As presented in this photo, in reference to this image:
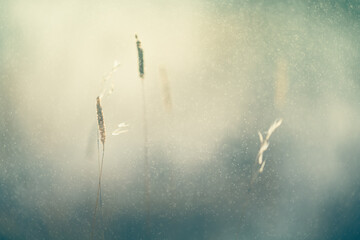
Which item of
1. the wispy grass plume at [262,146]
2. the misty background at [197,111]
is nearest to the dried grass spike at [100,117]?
the misty background at [197,111]

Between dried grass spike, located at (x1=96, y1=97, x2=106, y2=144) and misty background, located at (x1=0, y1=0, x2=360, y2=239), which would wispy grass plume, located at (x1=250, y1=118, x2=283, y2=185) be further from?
dried grass spike, located at (x1=96, y1=97, x2=106, y2=144)

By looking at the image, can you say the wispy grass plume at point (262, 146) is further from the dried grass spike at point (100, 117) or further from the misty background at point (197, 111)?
the dried grass spike at point (100, 117)

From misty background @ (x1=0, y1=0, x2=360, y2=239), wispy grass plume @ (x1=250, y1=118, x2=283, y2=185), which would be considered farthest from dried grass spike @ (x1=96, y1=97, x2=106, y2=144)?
wispy grass plume @ (x1=250, y1=118, x2=283, y2=185)

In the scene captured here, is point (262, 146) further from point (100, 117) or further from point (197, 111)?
point (100, 117)

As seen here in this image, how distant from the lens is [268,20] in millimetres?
752

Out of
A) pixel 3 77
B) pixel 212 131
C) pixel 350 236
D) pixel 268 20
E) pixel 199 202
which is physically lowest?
pixel 350 236

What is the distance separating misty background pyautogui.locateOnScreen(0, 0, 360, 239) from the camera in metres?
0.75

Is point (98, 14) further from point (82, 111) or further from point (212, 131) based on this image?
point (212, 131)

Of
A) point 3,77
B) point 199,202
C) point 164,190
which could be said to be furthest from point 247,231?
point 3,77

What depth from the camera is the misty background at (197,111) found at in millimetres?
751

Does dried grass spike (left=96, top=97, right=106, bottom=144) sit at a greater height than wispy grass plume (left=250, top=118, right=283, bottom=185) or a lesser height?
greater

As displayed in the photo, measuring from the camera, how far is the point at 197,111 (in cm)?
76

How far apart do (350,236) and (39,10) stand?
1146 millimetres

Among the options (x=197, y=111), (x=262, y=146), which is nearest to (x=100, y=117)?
(x=197, y=111)
